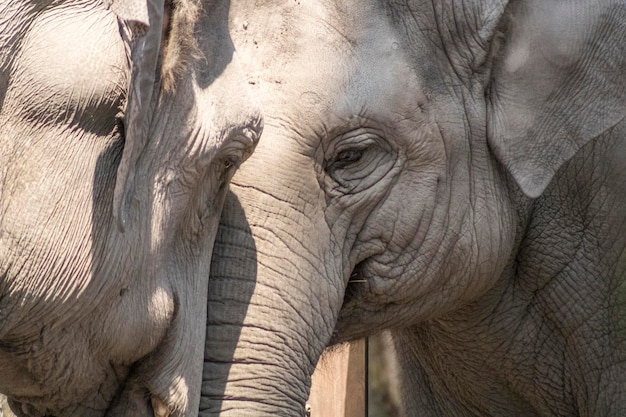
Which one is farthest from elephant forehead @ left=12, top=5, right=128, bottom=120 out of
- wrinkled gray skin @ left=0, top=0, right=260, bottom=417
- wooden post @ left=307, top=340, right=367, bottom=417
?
wooden post @ left=307, top=340, right=367, bottom=417

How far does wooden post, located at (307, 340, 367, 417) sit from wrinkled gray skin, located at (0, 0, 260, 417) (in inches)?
80.7

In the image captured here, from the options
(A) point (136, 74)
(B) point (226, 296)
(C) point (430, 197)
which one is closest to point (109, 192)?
(A) point (136, 74)

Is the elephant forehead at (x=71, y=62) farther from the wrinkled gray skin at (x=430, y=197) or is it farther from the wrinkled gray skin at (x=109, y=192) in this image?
the wrinkled gray skin at (x=430, y=197)

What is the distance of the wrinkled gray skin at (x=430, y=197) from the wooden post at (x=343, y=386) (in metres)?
0.89

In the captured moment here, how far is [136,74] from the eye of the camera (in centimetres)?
291

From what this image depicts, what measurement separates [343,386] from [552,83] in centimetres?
179

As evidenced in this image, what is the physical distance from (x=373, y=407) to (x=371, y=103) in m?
7.87

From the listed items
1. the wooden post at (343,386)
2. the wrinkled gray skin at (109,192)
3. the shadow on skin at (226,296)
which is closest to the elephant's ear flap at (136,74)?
the wrinkled gray skin at (109,192)

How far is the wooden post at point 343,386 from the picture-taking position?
5.34 m

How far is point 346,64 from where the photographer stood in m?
3.73

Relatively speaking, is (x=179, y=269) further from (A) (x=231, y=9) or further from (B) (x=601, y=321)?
(B) (x=601, y=321)

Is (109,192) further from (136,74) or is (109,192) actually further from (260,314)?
(260,314)

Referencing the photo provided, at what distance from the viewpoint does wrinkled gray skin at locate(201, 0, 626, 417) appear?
3.57m

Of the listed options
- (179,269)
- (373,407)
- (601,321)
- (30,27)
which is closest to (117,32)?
(30,27)
